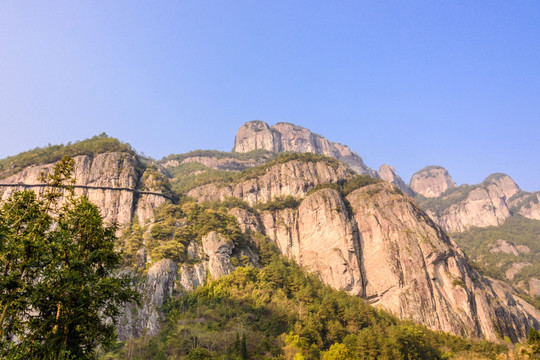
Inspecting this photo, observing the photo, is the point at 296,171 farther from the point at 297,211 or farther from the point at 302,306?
the point at 302,306

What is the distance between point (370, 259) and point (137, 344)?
152 feet

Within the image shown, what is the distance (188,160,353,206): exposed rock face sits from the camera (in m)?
94.4

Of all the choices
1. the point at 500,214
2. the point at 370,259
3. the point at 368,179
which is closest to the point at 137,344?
the point at 370,259

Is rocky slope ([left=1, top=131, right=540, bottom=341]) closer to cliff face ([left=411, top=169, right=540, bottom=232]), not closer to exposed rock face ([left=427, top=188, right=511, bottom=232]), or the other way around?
exposed rock face ([left=427, top=188, right=511, bottom=232])

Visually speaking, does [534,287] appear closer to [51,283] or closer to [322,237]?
[322,237]

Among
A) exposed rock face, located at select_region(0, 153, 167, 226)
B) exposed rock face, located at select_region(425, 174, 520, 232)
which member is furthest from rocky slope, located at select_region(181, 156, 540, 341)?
exposed rock face, located at select_region(425, 174, 520, 232)

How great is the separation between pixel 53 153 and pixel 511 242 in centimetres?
14667

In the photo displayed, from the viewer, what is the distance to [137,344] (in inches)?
1860

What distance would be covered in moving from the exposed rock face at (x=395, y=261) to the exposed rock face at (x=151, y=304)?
3010 cm

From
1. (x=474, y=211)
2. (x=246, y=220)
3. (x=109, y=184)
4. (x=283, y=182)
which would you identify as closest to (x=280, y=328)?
(x=246, y=220)

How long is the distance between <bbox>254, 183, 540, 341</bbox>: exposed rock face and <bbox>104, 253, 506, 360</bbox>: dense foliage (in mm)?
5609

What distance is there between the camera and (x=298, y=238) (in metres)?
83.6

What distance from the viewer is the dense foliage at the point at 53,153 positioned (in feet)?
281

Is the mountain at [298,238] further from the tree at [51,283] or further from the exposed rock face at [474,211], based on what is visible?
the exposed rock face at [474,211]
